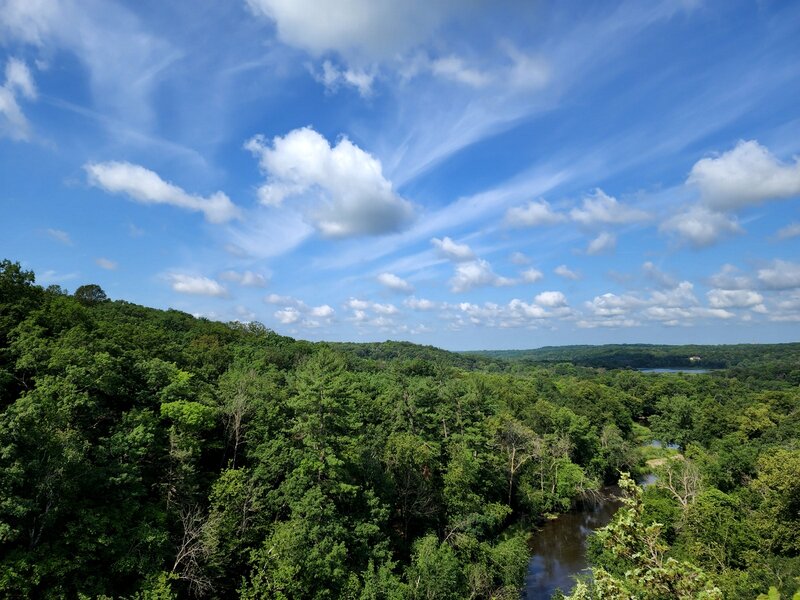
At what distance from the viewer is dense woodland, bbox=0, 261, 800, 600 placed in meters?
19.4

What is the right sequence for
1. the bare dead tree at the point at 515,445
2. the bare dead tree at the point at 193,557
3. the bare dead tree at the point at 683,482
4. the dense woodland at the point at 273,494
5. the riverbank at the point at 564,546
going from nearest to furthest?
the dense woodland at the point at 273,494 → the bare dead tree at the point at 193,557 → the bare dead tree at the point at 683,482 → the riverbank at the point at 564,546 → the bare dead tree at the point at 515,445

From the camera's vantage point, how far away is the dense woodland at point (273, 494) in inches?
765

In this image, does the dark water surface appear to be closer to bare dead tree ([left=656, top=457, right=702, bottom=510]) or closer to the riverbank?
the riverbank

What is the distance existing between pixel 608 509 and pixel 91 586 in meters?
51.3

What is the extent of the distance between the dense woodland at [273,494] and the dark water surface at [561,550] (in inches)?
105

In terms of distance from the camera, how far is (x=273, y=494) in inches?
1082

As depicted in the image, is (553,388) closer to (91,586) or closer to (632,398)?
(632,398)

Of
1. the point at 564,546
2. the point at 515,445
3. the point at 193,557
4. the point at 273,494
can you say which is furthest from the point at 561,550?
the point at 193,557

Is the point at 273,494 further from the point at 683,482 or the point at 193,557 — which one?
the point at 683,482

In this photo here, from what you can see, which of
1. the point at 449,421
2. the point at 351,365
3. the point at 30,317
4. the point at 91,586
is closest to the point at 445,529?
the point at 449,421

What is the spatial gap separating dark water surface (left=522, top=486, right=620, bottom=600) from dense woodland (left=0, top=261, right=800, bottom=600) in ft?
8.76

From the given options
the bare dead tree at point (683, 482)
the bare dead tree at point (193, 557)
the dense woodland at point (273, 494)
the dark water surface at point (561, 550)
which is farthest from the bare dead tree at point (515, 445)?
the bare dead tree at point (193, 557)

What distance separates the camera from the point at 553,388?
109 metres

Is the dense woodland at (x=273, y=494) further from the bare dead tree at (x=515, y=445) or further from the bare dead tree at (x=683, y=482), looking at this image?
the bare dead tree at (x=515, y=445)
